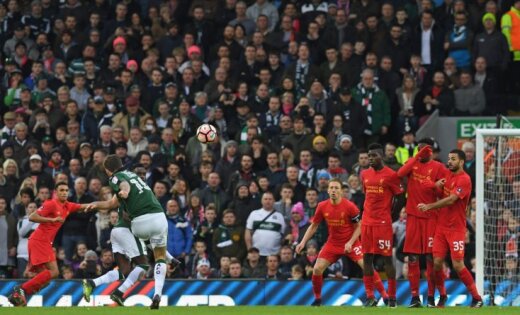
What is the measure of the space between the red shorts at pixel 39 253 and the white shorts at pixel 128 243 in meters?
1.74

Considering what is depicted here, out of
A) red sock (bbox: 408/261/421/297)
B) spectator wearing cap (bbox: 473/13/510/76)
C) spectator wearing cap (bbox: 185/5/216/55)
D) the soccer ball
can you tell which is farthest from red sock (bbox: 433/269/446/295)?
spectator wearing cap (bbox: 185/5/216/55)

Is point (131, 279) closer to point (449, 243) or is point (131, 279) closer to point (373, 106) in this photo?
point (449, 243)

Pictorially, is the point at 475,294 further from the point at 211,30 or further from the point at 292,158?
the point at 211,30

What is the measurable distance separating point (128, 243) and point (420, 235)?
3.95m

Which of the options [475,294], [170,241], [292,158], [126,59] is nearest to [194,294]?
[170,241]

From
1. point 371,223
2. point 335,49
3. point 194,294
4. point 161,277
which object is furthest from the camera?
point 335,49

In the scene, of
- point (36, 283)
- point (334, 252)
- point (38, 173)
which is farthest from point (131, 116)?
point (334, 252)

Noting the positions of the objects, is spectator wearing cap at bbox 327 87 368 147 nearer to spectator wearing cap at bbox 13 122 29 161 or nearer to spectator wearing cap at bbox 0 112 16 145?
spectator wearing cap at bbox 13 122 29 161

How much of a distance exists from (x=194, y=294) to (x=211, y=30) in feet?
24.0

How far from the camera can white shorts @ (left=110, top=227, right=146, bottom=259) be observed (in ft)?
64.5

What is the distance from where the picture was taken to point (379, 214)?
19.9 meters

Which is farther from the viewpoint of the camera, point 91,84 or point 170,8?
point 170,8

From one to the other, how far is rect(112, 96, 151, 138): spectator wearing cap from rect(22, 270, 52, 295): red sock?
6.31 m

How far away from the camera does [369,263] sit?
65.5 ft
